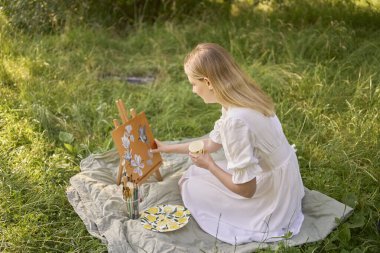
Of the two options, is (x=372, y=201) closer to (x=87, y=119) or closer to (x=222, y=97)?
(x=222, y=97)

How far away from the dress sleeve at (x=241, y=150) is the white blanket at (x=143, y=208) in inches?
15.9

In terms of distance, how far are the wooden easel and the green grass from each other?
421mm

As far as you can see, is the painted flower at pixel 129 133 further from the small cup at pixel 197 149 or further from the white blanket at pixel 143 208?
the small cup at pixel 197 149

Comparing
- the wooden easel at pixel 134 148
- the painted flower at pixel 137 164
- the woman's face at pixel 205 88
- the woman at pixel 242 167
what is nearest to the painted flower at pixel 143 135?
the wooden easel at pixel 134 148

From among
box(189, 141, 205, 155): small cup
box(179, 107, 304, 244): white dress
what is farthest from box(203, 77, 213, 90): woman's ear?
box(189, 141, 205, 155): small cup

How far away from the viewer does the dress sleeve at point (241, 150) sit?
8.38ft

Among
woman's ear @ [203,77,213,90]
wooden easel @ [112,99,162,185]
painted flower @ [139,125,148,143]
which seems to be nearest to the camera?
woman's ear @ [203,77,213,90]

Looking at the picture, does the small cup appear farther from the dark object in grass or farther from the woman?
the dark object in grass

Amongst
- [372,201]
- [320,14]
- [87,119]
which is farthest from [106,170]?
[320,14]

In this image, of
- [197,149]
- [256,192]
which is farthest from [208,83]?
[256,192]

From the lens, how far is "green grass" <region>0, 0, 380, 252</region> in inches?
120

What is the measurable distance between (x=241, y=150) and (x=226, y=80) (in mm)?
369

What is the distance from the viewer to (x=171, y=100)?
14.7 ft

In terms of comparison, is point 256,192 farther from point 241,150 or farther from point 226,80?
point 226,80
